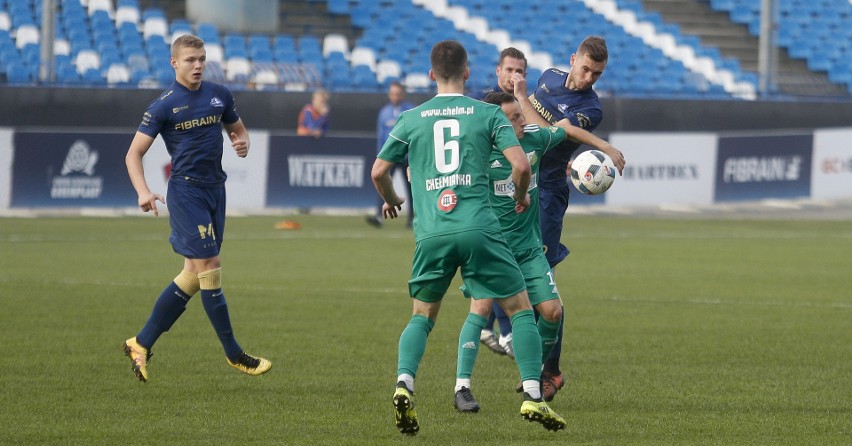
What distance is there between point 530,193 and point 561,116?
2.48 feet

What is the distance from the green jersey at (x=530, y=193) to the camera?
6984mm

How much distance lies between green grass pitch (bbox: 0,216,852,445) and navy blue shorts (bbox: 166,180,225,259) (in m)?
0.77

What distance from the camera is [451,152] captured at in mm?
6254

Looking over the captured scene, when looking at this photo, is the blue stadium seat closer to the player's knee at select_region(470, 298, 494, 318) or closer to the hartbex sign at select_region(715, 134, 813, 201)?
the hartbex sign at select_region(715, 134, 813, 201)

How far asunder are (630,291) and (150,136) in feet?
20.7

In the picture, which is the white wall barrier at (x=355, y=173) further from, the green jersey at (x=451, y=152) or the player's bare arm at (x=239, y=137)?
the green jersey at (x=451, y=152)

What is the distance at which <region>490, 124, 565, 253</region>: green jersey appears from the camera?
275 inches

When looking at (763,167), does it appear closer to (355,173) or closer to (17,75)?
(355,173)

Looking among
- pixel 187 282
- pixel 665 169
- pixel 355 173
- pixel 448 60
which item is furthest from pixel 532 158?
pixel 665 169

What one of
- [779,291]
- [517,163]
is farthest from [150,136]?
[779,291]

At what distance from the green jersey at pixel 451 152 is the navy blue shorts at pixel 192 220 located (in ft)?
6.66

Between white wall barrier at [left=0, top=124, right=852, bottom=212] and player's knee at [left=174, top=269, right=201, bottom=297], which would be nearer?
Answer: player's knee at [left=174, top=269, right=201, bottom=297]

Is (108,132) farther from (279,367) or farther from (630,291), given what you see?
(279,367)

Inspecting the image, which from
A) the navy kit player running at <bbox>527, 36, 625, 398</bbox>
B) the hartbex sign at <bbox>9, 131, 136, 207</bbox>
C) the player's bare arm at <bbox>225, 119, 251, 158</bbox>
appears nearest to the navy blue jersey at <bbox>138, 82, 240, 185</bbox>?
the player's bare arm at <bbox>225, 119, 251, 158</bbox>
